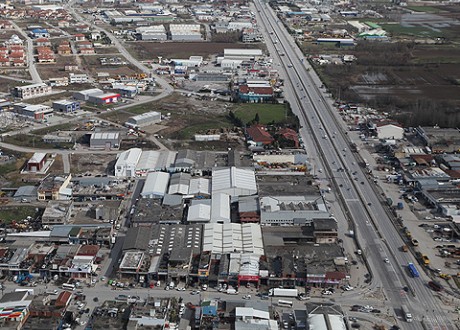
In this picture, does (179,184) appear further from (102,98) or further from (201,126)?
(102,98)

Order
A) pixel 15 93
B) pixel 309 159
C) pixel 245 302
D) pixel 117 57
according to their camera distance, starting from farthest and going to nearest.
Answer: pixel 117 57 → pixel 15 93 → pixel 309 159 → pixel 245 302

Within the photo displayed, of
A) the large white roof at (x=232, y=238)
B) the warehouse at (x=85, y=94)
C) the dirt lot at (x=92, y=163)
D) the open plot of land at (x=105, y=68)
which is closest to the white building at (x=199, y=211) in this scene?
the large white roof at (x=232, y=238)

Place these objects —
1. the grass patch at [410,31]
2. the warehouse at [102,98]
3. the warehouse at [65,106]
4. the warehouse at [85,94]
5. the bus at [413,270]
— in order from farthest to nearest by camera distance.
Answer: the grass patch at [410,31], the warehouse at [85,94], the warehouse at [102,98], the warehouse at [65,106], the bus at [413,270]

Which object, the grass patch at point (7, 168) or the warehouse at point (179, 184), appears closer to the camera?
the warehouse at point (179, 184)

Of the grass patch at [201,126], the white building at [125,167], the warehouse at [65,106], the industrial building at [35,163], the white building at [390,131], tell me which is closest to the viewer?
the white building at [125,167]

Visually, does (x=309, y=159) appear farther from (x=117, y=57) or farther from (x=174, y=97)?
(x=117, y=57)

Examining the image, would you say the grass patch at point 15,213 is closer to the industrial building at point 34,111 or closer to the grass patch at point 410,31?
the industrial building at point 34,111

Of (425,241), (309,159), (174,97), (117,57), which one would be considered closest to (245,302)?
(425,241)
